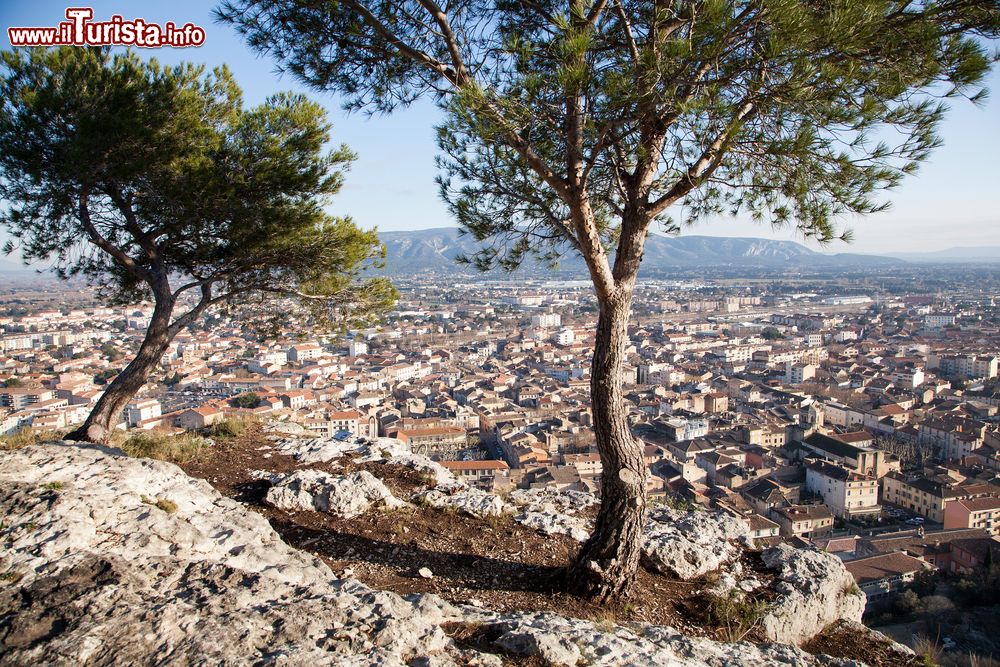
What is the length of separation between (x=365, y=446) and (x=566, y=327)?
59402mm

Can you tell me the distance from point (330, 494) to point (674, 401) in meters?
32.8

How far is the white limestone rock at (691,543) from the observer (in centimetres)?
370

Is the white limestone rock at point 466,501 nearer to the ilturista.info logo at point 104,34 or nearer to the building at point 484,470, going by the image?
the ilturista.info logo at point 104,34

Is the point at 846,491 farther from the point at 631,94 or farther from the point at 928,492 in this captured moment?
the point at 631,94

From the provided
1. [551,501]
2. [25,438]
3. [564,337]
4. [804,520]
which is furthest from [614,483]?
[564,337]

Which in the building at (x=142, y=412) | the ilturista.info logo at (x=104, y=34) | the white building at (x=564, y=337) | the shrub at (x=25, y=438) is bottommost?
the white building at (x=564, y=337)

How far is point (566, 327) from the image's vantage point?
65.0 meters

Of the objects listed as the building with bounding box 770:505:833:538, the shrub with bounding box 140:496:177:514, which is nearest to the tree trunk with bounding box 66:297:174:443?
the shrub with bounding box 140:496:177:514

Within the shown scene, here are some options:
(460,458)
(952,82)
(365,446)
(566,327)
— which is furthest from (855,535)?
(566,327)

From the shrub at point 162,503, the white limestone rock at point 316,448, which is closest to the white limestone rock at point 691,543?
the shrub at point 162,503

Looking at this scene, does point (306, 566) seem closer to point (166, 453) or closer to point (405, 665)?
point (405, 665)

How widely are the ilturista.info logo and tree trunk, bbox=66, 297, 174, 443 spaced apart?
242 cm

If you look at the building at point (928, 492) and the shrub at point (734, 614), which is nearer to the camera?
the shrub at point (734, 614)

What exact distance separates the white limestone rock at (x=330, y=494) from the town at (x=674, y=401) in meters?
1.45
